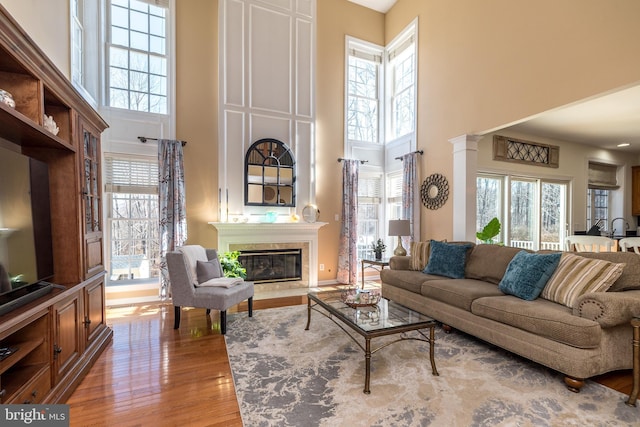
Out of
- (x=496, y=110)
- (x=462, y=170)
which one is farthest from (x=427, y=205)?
(x=496, y=110)

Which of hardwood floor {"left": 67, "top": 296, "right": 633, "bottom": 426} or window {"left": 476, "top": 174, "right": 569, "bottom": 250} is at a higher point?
window {"left": 476, "top": 174, "right": 569, "bottom": 250}

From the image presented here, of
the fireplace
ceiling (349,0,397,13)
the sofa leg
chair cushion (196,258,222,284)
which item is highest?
ceiling (349,0,397,13)

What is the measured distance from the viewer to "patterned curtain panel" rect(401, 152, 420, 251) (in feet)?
16.6

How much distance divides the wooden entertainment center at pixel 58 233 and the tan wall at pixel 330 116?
3451 millimetres

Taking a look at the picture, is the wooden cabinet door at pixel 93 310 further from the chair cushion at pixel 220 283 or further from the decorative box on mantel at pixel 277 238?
the decorative box on mantel at pixel 277 238

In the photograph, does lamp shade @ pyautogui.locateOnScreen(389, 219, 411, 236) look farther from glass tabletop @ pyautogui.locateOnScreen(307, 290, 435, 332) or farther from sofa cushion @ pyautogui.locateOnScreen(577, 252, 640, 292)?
sofa cushion @ pyautogui.locateOnScreen(577, 252, 640, 292)

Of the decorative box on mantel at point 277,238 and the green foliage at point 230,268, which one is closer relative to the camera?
the green foliage at point 230,268

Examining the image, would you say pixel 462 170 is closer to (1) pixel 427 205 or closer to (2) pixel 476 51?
(1) pixel 427 205

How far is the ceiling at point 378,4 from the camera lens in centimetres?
581

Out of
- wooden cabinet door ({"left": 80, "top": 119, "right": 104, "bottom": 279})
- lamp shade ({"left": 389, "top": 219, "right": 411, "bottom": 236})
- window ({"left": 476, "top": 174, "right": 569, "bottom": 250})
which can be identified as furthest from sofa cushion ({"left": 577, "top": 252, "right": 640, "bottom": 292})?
wooden cabinet door ({"left": 80, "top": 119, "right": 104, "bottom": 279})

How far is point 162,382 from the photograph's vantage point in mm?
2291

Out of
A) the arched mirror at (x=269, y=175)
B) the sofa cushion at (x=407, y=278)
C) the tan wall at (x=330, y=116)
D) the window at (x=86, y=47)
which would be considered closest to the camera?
the sofa cushion at (x=407, y=278)

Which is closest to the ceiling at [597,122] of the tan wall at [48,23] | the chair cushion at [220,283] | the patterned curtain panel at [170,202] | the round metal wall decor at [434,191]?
the round metal wall decor at [434,191]

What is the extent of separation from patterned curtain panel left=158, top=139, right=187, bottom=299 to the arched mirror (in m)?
1.02
